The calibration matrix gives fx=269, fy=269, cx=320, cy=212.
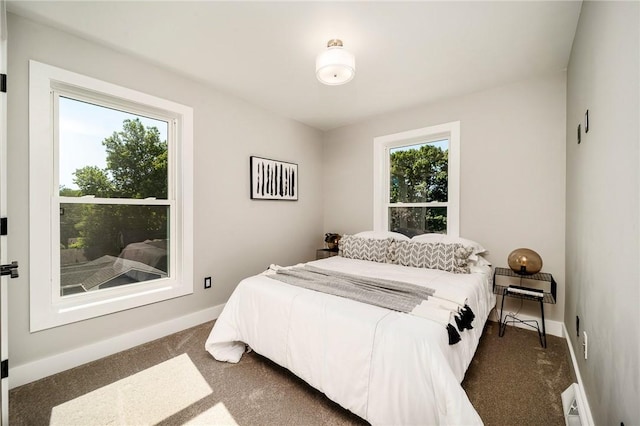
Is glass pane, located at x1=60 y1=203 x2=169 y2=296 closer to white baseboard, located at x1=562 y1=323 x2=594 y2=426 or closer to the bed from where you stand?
the bed

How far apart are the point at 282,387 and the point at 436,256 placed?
1.83 m

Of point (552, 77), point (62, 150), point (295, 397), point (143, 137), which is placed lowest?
point (295, 397)

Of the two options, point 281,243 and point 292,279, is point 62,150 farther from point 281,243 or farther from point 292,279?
point 281,243

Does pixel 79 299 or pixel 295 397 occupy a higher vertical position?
pixel 79 299

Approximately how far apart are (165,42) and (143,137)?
2.87 feet

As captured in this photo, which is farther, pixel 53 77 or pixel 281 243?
pixel 281 243

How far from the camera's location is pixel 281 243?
370cm

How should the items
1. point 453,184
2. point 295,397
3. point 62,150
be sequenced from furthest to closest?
point 453,184 < point 62,150 < point 295,397

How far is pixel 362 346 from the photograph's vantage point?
4.77 feet

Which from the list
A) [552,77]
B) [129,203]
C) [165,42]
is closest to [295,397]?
[129,203]

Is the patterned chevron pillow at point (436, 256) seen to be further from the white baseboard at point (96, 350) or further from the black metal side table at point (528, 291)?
the white baseboard at point (96, 350)

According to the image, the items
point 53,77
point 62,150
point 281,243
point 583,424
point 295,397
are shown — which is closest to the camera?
point 583,424

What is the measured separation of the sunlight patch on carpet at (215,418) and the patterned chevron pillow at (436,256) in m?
2.04

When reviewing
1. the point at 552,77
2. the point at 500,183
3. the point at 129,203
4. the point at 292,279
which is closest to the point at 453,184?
the point at 500,183
